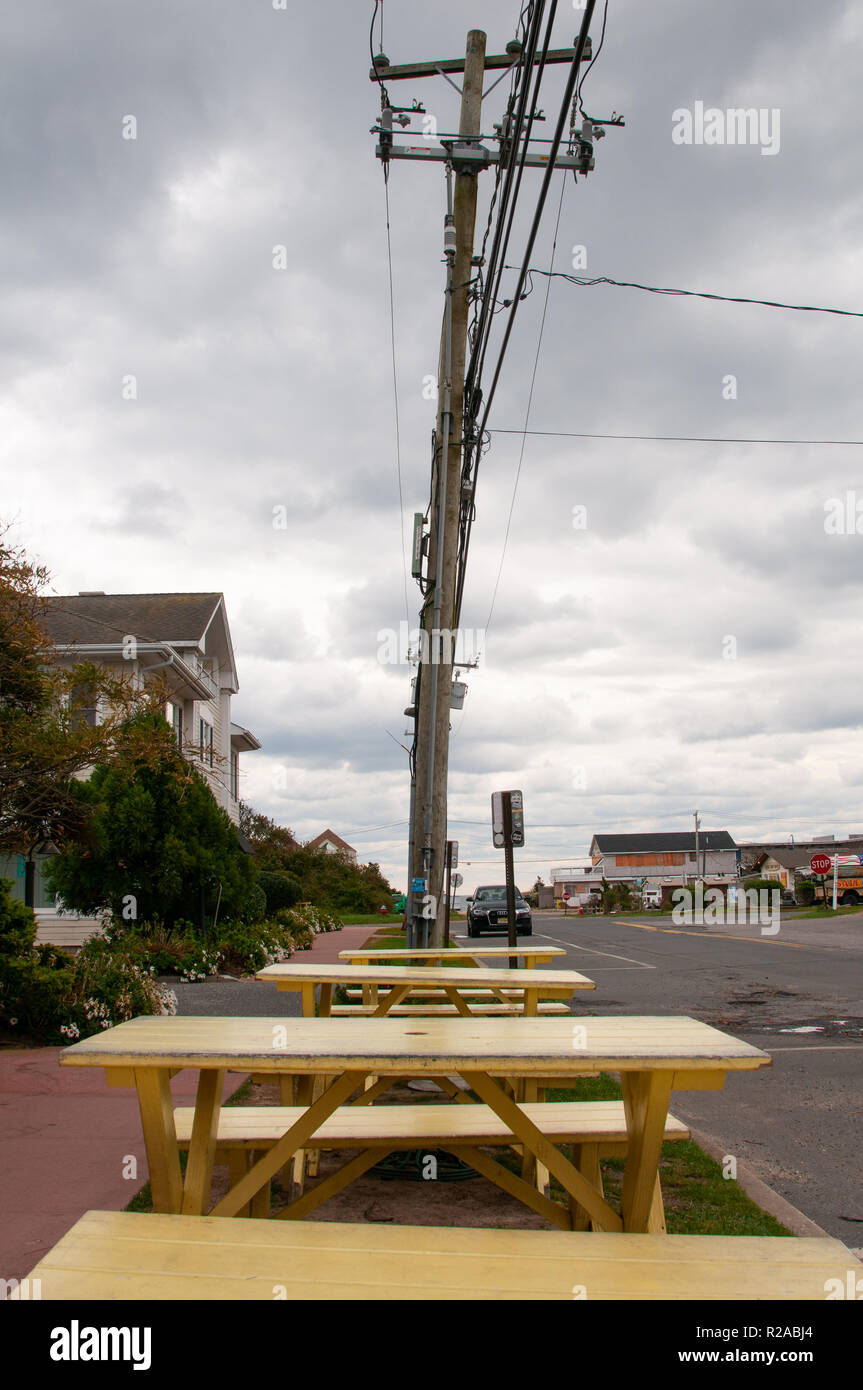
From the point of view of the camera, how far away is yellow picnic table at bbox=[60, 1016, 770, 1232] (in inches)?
117

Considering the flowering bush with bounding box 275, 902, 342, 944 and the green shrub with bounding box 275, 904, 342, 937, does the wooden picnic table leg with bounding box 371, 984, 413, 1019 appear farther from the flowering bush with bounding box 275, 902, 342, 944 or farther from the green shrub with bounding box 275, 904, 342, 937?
the green shrub with bounding box 275, 904, 342, 937

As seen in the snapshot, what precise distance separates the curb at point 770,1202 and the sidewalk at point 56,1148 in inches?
113

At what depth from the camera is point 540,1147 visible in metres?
3.26

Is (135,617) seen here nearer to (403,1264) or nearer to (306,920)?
(306,920)

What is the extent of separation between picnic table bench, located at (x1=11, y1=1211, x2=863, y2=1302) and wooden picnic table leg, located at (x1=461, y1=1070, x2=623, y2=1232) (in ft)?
1.64

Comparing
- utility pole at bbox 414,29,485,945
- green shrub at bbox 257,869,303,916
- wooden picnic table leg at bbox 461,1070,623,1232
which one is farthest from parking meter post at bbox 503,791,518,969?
green shrub at bbox 257,869,303,916

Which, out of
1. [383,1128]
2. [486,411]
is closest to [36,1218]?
[383,1128]

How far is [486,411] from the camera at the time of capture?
10492 mm

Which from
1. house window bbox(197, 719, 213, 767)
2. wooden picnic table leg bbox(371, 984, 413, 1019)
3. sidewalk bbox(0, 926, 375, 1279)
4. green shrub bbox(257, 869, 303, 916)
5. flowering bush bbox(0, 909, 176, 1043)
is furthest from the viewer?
green shrub bbox(257, 869, 303, 916)

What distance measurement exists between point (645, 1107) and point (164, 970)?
12.5 metres

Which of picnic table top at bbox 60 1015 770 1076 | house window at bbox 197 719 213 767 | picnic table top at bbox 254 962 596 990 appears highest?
house window at bbox 197 719 213 767

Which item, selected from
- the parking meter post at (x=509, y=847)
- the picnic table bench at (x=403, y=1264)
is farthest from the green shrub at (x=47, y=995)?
the picnic table bench at (x=403, y=1264)

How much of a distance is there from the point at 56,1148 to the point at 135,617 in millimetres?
19921

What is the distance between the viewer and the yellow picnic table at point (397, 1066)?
2982mm
